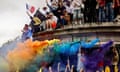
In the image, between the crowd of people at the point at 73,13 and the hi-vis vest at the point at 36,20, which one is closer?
the crowd of people at the point at 73,13

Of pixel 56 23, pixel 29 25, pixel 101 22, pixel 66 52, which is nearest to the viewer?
pixel 66 52

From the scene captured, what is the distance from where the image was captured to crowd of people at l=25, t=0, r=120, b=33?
1721 inches

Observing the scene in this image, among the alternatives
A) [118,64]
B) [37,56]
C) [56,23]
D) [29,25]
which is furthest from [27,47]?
[29,25]

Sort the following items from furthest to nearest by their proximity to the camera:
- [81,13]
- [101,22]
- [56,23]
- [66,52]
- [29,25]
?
[29,25], [56,23], [81,13], [101,22], [66,52]

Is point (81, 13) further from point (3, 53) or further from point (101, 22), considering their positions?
point (3, 53)

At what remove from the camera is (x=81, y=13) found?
46.6 metres

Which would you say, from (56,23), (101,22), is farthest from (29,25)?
(101,22)

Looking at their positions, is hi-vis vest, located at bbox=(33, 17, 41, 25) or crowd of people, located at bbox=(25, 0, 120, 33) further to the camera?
hi-vis vest, located at bbox=(33, 17, 41, 25)

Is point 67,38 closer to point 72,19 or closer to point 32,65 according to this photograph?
point 72,19

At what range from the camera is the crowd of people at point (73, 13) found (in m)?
43.7

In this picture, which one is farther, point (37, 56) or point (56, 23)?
point (56, 23)

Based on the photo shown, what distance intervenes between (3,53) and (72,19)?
9.90 meters

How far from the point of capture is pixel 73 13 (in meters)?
48.5

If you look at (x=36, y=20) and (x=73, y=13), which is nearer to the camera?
(x=73, y=13)
